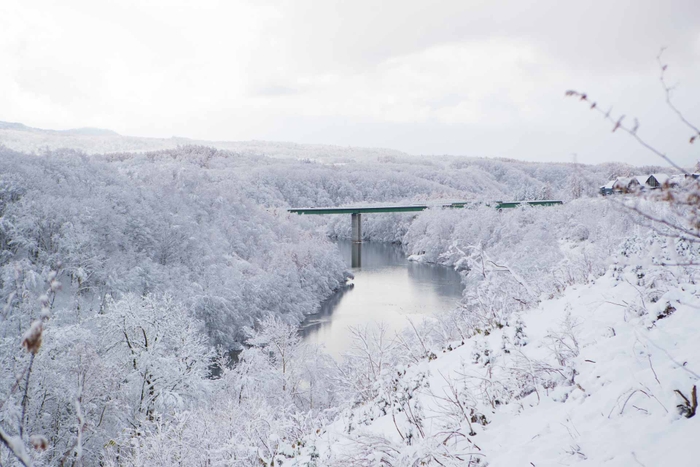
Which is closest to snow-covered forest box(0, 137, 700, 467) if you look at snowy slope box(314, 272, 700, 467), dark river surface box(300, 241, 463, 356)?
snowy slope box(314, 272, 700, 467)

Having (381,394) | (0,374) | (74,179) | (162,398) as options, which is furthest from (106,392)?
(74,179)

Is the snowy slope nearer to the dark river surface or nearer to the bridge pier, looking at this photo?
the dark river surface

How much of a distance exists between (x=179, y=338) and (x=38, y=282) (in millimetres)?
8153

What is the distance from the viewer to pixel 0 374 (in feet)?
44.7

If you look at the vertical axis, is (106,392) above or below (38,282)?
below

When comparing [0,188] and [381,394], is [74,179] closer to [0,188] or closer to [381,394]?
[0,188]

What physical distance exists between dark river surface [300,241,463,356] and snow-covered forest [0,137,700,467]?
190 cm

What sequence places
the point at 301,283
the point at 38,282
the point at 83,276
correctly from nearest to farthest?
the point at 38,282
the point at 83,276
the point at 301,283

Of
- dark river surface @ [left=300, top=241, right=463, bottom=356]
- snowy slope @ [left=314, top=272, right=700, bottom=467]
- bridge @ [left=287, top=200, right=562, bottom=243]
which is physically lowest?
dark river surface @ [left=300, top=241, right=463, bottom=356]

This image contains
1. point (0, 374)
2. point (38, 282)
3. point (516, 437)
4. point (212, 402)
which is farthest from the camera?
point (38, 282)

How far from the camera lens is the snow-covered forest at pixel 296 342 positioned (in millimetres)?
3922

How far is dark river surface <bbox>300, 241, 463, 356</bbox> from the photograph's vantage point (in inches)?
1078

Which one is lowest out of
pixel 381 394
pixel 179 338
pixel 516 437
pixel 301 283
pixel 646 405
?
pixel 301 283

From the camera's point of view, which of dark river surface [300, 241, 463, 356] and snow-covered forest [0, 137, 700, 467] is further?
dark river surface [300, 241, 463, 356]
